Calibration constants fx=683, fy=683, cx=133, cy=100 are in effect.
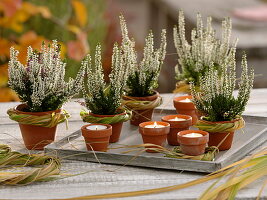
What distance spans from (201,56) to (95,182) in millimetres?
737

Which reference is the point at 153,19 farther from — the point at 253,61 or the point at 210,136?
the point at 210,136

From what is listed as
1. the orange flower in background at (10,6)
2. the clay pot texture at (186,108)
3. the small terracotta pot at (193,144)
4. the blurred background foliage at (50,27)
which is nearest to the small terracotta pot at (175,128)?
the small terracotta pot at (193,144)

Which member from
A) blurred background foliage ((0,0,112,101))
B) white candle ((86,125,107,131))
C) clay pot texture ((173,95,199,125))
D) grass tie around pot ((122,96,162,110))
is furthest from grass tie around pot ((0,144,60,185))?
blurred background foliage ((0,0,112,101))

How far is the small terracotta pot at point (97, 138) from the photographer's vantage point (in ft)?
6.22

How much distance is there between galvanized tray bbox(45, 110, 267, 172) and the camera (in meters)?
1.81

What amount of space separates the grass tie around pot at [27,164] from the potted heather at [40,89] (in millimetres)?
101

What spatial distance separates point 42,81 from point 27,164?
24 cm

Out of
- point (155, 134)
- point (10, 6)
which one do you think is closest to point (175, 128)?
point (155, 134)

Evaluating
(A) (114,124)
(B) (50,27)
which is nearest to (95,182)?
(A) (114,124)

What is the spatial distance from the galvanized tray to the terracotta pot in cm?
4

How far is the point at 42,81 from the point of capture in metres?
1.95

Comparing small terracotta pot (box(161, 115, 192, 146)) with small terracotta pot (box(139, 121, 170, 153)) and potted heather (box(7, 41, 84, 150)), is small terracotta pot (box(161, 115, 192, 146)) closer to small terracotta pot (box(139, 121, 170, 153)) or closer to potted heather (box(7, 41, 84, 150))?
small terracotta pot (box(139, 121, 170, 153))

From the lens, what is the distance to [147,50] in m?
2.17

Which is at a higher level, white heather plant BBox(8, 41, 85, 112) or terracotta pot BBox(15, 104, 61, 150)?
white heather plant BBox(8, 41, 85, 112)
